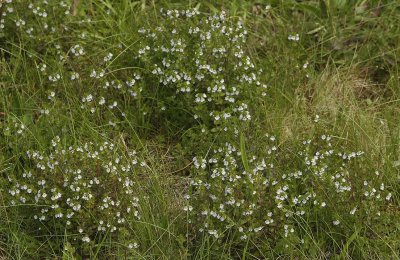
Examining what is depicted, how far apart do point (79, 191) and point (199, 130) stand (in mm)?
908

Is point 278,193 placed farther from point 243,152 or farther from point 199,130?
point 199,130

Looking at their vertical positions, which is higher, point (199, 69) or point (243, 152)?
point (199, 69)

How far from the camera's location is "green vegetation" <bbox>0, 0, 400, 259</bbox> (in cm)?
351

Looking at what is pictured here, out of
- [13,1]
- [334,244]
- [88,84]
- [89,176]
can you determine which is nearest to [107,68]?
[88,84]

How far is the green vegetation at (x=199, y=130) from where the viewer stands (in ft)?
11.5

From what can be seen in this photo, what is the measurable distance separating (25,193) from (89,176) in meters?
0.31

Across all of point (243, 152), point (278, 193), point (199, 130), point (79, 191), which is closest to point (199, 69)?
point (199, 130)

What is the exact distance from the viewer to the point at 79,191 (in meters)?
3.44

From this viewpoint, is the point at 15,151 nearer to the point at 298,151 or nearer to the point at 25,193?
the point at 25,193

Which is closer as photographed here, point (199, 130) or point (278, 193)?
point (278, 193)

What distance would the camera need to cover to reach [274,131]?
410 cm

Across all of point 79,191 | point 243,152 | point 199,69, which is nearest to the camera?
point 79,191

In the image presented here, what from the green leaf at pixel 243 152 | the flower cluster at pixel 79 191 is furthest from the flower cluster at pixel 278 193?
the flower cluster at pixel 79 191

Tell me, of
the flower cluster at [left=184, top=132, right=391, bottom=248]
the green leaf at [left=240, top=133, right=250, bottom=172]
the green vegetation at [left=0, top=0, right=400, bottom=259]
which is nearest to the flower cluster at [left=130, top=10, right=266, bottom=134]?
the green vegetation at [left=0, top=0, right=400, bottom=259]
